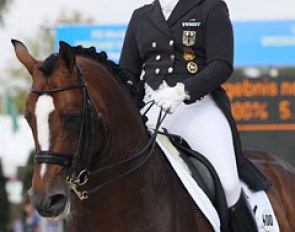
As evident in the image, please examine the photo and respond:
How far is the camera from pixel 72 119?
4594 mm

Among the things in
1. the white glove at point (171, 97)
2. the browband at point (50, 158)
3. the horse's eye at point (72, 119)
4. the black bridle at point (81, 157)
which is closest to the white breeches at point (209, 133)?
the white glove at point (171, 97)

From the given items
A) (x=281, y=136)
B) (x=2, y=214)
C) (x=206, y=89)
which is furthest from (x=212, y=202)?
(x=2, y=214)

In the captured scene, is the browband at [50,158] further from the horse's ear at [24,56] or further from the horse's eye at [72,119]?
the horse's ear at [24,56]

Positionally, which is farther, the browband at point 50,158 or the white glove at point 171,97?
the white glove at point 171,97

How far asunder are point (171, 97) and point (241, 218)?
1.12 m

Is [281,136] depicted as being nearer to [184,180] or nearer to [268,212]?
[268,212]

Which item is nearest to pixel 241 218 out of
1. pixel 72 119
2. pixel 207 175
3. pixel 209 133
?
pixel 207 175

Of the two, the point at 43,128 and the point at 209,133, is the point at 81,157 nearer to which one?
the point at 43,128

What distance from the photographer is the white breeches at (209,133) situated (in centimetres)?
579

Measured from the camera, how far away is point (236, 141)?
609 centimetres

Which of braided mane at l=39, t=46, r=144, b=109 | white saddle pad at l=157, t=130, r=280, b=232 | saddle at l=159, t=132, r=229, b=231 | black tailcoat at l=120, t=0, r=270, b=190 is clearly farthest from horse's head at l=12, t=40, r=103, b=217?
black tailcoat at l=120, t=0, r=270, b=190

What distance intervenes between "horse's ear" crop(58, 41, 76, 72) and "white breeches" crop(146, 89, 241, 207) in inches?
49.5

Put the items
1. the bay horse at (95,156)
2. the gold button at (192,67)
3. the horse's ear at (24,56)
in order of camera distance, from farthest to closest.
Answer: the gold button at (192,67) → the horse's ear at (24,56) → the bay horse at (95,156)

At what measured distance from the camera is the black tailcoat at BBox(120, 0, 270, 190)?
18.9ft
